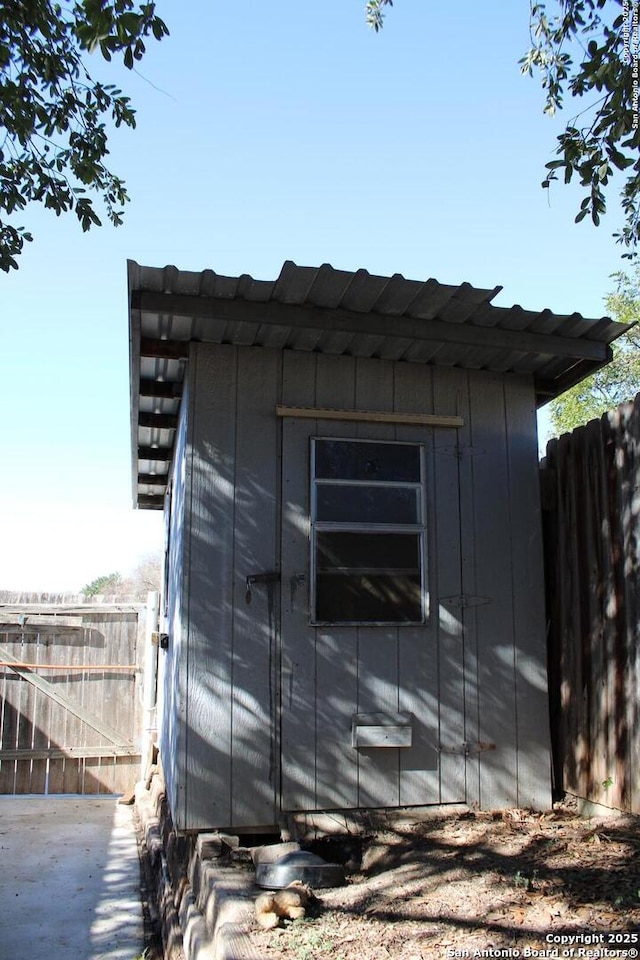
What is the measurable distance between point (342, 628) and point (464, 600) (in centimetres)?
83

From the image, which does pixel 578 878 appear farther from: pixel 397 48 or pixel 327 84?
pixel 327 84

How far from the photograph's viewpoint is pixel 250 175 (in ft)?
19.7

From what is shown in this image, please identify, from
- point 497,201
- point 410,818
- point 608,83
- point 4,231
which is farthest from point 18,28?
point 410,818

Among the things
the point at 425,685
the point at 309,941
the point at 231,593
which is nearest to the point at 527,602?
the point at 425,685

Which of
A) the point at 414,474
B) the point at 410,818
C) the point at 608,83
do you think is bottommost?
the point at 410,818

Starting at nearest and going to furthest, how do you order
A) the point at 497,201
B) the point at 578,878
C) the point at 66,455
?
1. the point at 578,878
2. the point at 497,201
3. the point at 66,455

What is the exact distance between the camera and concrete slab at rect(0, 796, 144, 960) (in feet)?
16.6

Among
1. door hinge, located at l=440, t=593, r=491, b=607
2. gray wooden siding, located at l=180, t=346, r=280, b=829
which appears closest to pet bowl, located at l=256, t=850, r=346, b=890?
gray wooden siding, located at l=180, t=346, r=280, b=829

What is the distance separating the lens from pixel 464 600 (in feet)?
16.0

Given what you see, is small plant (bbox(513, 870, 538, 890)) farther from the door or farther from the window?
the window

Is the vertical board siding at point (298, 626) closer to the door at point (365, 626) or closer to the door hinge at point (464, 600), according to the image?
the door at point (365, 626)

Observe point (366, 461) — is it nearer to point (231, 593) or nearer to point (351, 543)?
point (351, 543)

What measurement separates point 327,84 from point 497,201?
73.7 inches

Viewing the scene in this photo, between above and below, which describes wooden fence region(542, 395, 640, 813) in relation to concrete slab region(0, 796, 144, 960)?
above
